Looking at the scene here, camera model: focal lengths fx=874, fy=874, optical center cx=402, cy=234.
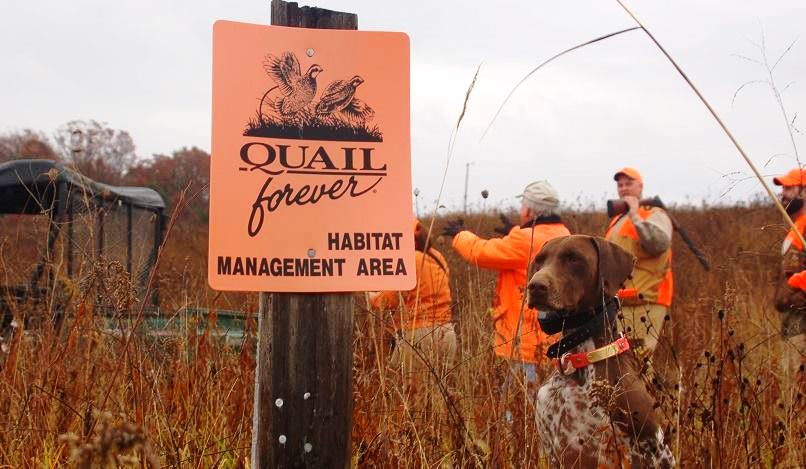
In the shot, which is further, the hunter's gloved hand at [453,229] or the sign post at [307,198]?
the hunter's gloved hand at [453,229]

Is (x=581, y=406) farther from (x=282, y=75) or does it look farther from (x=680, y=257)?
(x=680, y=257)

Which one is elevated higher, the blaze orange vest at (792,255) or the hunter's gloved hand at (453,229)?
the hunter's gloved hand at (453,229)

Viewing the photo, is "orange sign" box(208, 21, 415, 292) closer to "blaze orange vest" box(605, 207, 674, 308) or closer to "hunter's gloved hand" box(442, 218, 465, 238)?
"hunter's gloved hand" box(442, 218, 465, 238)

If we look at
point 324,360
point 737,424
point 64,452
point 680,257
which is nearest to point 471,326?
point 737,424

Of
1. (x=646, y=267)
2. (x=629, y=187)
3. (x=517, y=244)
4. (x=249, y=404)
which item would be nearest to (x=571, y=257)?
(x=249, y=404)

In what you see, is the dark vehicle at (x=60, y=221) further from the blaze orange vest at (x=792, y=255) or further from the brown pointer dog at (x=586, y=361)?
the blaze orange vest at (x=792, y=255)

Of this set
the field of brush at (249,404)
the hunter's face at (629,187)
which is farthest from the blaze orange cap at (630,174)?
the field of brush at (249,404)

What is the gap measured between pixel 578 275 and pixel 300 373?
1.43m

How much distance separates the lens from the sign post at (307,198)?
79.0 inches

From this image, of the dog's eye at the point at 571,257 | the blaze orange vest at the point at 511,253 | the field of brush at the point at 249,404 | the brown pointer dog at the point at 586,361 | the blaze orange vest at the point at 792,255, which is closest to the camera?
the field of brush at the point at 249,404

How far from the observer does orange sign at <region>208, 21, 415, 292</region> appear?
6.57ft

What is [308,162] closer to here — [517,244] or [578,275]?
[578,275]

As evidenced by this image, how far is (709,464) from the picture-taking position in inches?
110

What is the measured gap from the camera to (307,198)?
6.66 ft
